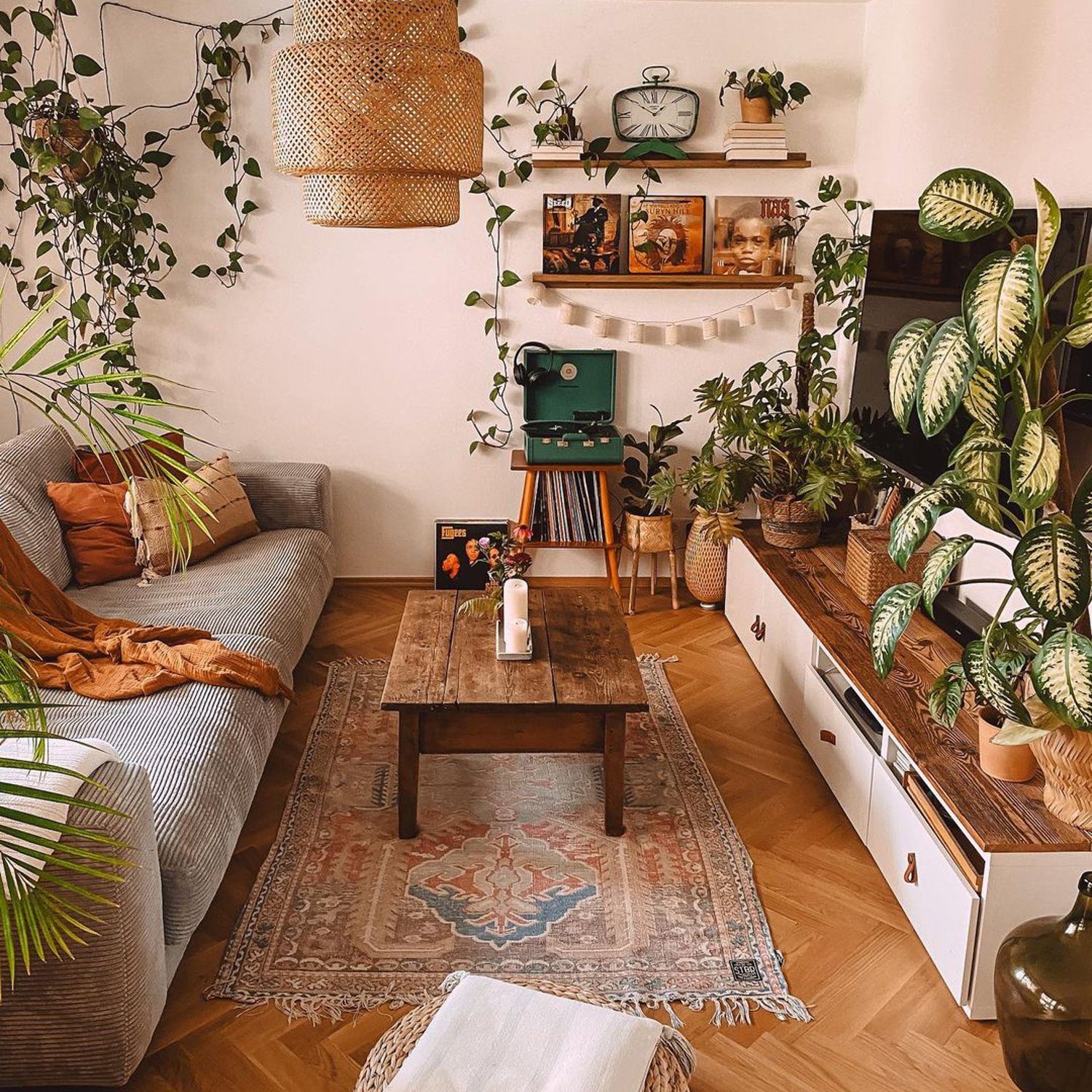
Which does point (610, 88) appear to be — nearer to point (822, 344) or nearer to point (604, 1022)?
point (822, 344)

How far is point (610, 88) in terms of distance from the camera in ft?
14.1

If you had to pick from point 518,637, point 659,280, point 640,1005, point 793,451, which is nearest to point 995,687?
point 640,1005

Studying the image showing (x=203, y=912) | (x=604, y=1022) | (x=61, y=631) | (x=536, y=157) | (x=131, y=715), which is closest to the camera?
(x=604, y=1022)

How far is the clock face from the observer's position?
167 inches

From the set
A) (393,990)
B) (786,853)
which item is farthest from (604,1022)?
(786,853)

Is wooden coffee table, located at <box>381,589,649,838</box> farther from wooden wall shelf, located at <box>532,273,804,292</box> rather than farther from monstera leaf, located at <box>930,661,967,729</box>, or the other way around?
wooden wall shelf, located at <box>532,273,804,292</box>

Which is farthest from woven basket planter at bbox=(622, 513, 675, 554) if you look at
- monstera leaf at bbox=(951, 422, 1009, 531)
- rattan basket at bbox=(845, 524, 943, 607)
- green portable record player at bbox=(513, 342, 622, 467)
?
monstera leaf at bbox=(951, 422, 1009, 531)

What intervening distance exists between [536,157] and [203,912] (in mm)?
2990

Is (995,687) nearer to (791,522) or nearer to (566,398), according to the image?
(791,522)

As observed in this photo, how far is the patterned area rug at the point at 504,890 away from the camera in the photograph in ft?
7.75

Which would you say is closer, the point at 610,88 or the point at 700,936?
the point at 700,936

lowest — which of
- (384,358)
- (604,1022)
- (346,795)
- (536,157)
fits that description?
(346,795)

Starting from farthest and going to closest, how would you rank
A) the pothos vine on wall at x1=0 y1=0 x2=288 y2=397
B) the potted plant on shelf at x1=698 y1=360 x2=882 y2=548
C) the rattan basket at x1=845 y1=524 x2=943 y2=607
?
1. the pothos vine on wall at x1=0 y1=0 x2=288 y2=397
2. the potted plant on shelf at x1=698 y1=360 x2=882 y2=548
3. the rattan basket at x1=845 y1=524 x2=943 y2=607

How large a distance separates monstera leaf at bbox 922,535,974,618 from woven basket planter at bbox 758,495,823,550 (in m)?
1.84
